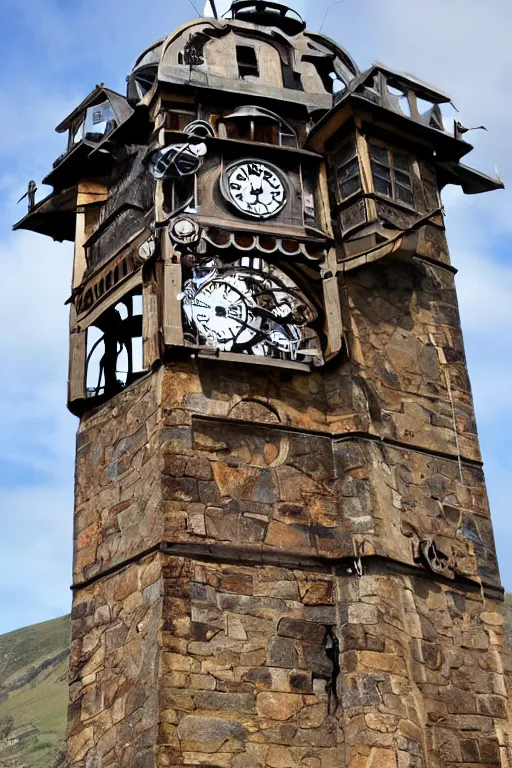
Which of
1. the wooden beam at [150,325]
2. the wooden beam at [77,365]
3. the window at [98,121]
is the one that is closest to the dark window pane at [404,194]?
the wooden beam at [150,325]

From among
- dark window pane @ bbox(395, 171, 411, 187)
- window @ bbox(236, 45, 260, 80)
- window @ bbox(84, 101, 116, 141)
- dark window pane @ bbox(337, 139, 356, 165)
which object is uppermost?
window @ bbox(236, 45, 260, 80)

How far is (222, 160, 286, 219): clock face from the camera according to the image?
16.3 meters

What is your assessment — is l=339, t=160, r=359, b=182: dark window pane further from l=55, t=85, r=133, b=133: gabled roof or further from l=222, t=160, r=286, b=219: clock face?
l=55, t=85, r=133, b=133: gabled roof

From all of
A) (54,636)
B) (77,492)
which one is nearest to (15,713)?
(54,636)

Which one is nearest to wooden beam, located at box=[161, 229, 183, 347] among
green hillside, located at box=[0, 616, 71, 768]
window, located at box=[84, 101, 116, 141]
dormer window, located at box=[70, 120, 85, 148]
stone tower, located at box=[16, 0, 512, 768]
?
stone tower, located at box=[16, 0, 512, 768]

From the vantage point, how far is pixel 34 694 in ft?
166

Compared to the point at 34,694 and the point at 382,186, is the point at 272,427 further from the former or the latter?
the point at 34,694

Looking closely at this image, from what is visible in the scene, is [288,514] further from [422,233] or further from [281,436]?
[422,233]

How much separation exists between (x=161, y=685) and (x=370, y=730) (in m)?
2.20

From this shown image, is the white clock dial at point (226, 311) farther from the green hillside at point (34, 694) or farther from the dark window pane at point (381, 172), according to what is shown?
the green hillside at point (34, 694)

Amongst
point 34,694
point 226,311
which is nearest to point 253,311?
point 226,311

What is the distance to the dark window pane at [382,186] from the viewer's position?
16.9 m

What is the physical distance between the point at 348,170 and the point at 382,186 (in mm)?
487

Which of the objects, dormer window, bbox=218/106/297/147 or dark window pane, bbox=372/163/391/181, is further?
dark window pane, bbox=372/163/391/181
